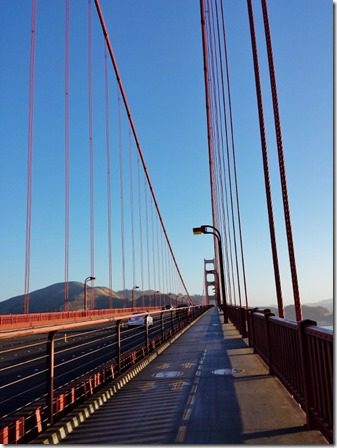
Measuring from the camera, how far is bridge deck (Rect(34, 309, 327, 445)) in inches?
143

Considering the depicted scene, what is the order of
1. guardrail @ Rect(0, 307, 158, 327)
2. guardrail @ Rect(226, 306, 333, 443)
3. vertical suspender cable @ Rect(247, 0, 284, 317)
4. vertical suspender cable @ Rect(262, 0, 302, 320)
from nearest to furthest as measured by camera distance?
guardrail @ Rect(226, 306, 333, 443) < vertical suspender cable @ Rect(262, 0, 302, 320) < vertical suspender cable @ Rect(247, 0, 284, 317) < guardrail @ Rect(0, 307, 158, 327)

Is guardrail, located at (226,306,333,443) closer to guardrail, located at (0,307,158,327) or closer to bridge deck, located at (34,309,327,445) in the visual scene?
bridge deck, located at (34,309,327,445)

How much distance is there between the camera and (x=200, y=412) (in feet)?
14.5

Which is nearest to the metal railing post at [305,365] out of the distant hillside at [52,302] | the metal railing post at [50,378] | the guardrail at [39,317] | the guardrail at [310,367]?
the guardrail at [310,367]

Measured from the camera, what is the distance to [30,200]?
17.8 meters

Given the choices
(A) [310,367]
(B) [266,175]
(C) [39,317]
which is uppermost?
(B) [266,175]

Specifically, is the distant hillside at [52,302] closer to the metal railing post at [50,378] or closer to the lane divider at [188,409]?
the lane divider at [188,409]

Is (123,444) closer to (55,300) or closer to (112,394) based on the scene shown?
(112,394)

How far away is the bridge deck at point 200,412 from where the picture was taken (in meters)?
3.64

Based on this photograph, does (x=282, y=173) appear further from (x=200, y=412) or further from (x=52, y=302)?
(x=52, y=302)

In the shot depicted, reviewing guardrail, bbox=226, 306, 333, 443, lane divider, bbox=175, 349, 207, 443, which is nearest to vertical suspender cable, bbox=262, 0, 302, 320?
guardrail, bbox=226, 306, 333, 443

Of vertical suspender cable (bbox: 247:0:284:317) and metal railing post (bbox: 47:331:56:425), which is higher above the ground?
vertical suspender cable (bbox: 247:0:284:317)

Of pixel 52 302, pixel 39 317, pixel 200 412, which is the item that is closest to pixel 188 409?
pixel 200 412

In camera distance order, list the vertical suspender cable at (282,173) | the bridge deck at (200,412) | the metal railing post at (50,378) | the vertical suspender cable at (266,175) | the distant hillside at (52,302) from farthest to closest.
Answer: the distant hillside at (52,302) < the vertical suspender cable at (266,175) < the vertical suspender cable at (282,173) < the metal railing post at (50,378) < the bridge deck at (200,412)
